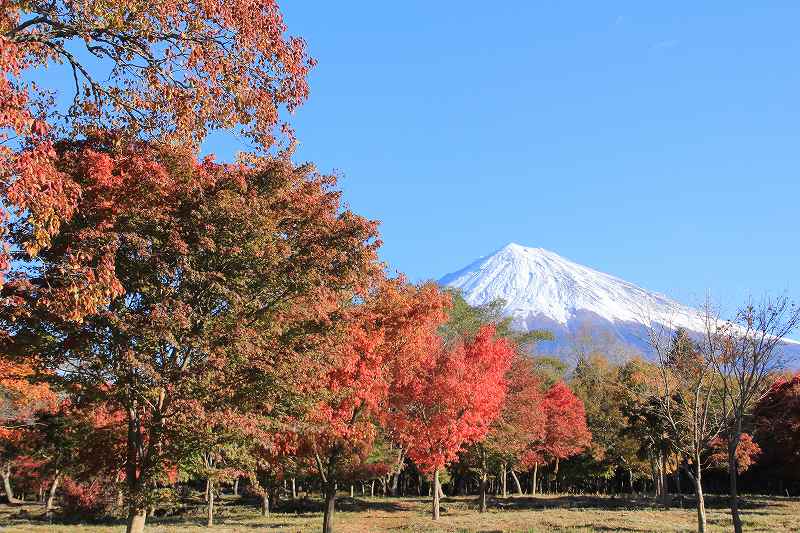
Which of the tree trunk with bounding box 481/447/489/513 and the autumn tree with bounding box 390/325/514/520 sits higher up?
the autumn tree with bounding box 390/325/514/520

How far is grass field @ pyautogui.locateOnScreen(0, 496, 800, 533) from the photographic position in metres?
27.4

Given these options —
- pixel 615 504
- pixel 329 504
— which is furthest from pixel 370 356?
pixel 615 504

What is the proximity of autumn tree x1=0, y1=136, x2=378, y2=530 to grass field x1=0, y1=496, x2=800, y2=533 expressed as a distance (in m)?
15.3

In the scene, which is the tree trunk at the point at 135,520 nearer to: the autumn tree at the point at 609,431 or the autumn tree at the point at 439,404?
the autumn tree at the point at 439,404

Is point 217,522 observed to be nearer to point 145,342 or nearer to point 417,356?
point 417,356

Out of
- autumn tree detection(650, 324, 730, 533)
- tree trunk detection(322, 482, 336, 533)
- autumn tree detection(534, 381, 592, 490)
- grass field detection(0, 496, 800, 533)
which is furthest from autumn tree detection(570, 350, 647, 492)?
tree trunk detection(322, 482, 336, 533)

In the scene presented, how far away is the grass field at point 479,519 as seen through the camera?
89.9ft

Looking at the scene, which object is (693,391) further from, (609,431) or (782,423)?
(609,431)

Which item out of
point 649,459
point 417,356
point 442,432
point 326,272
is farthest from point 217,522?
point 649,459

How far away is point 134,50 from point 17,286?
20.4 ft

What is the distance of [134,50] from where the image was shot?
27.8ft

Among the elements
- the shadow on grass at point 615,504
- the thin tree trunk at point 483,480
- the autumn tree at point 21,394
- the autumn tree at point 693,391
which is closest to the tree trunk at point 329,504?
the autumn tree at point 21,394

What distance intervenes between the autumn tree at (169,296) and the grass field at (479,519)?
50.1 feet

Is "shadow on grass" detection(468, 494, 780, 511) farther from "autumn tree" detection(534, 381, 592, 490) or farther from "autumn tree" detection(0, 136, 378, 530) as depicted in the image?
"autumn tree" detection(0, 136, 378, 530)
